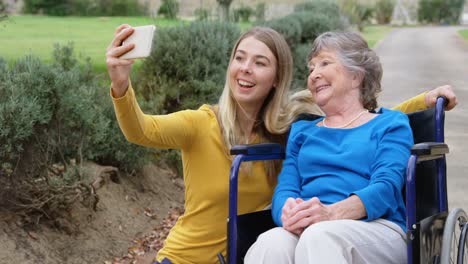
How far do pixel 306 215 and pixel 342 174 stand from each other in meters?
0.32

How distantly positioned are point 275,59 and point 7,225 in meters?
2.34

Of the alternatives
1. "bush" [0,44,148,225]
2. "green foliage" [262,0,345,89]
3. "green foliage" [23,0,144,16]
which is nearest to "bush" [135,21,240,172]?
"bush" [0,44,148,225]

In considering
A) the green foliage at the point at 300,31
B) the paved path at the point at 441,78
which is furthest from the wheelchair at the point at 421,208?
the green foliage at the point at 300,31

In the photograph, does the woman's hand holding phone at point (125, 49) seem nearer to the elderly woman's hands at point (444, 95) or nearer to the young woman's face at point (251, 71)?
Result: the young woman's face at point (251, 71)

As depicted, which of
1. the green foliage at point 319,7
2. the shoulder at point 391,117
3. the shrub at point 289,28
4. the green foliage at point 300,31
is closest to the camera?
the shoulder at point 391,117

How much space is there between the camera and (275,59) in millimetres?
3562

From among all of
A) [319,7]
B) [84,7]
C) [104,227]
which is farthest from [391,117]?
[84,7]

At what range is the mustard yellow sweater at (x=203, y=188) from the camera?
3459 millimetres

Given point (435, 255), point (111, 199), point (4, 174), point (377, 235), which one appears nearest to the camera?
point (377, 235)

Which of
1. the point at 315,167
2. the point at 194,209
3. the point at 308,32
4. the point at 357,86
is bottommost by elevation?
the point at 308,32

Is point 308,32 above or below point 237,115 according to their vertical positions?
below

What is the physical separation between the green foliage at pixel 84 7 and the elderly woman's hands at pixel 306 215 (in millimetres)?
40464

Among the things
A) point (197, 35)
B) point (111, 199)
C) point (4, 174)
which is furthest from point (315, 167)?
point (197, 35)

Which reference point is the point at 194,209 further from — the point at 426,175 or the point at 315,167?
the point at 426,175
